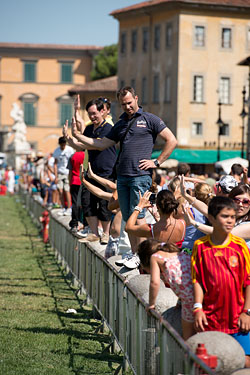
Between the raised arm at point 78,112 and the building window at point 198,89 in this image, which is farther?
the building window at point 198,89

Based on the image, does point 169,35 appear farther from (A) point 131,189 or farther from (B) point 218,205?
(B) point 218,205

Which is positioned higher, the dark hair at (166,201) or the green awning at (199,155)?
the dark hair at (166,201)

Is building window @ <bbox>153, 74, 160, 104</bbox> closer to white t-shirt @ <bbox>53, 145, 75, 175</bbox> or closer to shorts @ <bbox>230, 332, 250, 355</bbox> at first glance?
white t-shirt @ <bbox>53, 145, 75, 175</bbox>

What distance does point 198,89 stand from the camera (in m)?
68.4

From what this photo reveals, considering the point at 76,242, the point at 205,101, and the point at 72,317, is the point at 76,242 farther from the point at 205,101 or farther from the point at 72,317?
the point at 205,101

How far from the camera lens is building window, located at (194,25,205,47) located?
68.2 meters

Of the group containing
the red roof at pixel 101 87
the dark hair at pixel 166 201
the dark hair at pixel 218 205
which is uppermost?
the red roof at pixel 101 87

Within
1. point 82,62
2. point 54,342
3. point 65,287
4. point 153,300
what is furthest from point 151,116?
point 82,62

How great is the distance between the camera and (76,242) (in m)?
14.1

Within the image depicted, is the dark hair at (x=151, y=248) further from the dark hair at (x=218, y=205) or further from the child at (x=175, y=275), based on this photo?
the dark hair at (x=218, y=205)

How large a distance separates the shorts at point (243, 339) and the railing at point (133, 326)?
55cm

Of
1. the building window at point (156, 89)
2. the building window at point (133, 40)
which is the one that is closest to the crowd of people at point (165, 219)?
the building window at point (156, 89)

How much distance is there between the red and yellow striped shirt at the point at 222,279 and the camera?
640cm

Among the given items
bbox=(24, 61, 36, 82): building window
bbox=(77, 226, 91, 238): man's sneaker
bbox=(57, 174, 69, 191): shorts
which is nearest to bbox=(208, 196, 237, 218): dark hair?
bbox=(77, 226, 91, 238): man's sneaker
